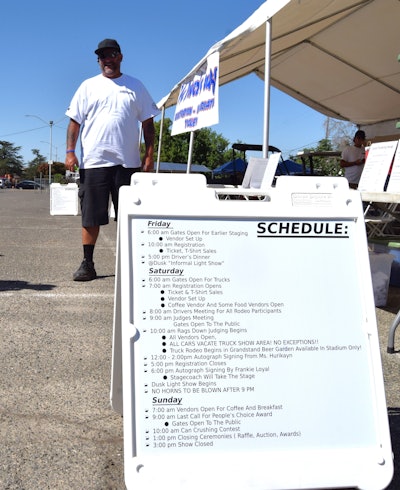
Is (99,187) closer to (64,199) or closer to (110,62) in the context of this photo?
(110,62)

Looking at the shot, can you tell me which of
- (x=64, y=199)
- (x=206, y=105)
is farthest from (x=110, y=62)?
(x=64, y=199)

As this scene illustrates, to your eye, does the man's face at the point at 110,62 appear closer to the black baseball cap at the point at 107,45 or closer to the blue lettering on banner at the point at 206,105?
the black baseball cap at the point at 107,45

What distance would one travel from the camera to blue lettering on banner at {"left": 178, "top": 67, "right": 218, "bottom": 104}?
5.05m

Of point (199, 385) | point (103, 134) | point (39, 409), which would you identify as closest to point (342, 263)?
point (199, 385)

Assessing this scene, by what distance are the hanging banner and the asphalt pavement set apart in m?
1.78

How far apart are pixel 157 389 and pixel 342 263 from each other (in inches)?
30.9

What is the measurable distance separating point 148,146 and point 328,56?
449 cm

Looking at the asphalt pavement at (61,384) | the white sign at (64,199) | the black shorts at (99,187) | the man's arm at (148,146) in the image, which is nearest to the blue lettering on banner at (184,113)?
the man's arm at (148,146)

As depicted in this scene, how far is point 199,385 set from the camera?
1876 mm

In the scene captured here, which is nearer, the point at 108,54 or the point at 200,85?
the point at 108,54

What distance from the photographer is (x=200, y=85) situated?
565cm

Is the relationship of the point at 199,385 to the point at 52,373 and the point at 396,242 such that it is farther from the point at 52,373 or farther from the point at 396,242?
the point at 396,242

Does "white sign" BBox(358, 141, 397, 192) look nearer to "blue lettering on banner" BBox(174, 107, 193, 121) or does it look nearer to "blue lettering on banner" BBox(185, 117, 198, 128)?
"blue lettering on banner" BBox(185, 117, 198, 128)

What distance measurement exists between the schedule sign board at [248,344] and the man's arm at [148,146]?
305 centimetres
